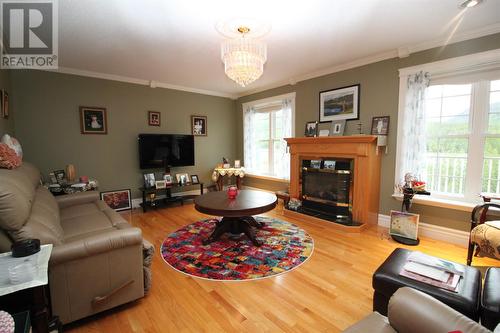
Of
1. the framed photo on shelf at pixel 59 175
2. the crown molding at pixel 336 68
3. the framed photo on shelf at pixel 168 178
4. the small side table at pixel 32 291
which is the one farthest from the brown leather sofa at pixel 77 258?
the crown molding at pixel 336 68

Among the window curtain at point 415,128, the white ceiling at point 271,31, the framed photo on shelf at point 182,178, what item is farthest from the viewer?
the framed photo on shelf at point 182,178

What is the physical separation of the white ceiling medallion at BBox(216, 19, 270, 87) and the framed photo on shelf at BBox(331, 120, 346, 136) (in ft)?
6.45

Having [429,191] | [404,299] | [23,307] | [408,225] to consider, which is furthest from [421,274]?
[23,307]

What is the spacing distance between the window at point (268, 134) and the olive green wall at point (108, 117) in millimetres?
937

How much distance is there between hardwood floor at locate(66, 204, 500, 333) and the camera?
1.65 metres

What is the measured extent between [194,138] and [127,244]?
3774mm

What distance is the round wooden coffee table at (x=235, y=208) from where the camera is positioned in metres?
2.60

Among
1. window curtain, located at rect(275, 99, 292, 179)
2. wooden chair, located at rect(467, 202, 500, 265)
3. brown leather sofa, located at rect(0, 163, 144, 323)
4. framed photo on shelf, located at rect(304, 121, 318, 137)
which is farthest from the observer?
window curtain, located at rect(275, 99, 292, 179)

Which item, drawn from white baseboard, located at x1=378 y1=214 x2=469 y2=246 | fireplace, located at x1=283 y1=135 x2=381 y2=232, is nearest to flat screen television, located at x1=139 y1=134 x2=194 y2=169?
fireplace, located at x1=283 y1=135 x2=381 y2=232

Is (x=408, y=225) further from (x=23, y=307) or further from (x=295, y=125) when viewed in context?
(x=23, y=307)

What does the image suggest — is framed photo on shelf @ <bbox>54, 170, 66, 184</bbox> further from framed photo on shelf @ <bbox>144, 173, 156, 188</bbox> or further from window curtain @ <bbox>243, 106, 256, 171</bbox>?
window curtain @ <bbox>243, 106, 256, 171</bbox>

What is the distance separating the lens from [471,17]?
7.68 feet

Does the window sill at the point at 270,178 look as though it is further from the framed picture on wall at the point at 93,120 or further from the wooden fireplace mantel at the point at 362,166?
the framed picture on wall at the point at 93,120

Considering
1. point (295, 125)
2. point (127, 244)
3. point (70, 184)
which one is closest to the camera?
point (127, 244)
